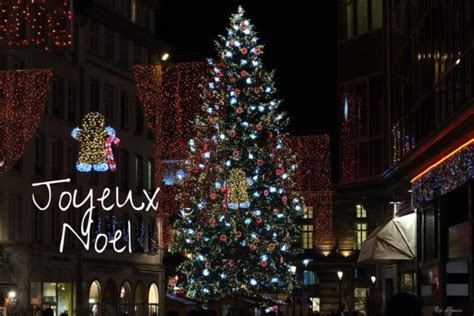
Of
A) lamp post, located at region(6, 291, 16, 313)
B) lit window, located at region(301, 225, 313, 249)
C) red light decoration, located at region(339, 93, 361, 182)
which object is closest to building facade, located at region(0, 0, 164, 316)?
lamp post, located at region(6, 291, 16, 313)

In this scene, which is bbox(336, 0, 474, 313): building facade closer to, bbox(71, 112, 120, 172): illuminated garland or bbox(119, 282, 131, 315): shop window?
bbox(71, 112, 120, 172): illuminated garland

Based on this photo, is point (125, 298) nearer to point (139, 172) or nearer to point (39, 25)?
point (139, 172)

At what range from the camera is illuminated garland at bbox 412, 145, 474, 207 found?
1847 cm

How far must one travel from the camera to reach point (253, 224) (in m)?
55.1

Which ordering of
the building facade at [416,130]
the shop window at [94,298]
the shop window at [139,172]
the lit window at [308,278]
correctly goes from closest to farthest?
1. the building facade at [416,130]
2. the shop window at [94,298]
3. the shop window at [139,172]
4. the lit window at [308,278]

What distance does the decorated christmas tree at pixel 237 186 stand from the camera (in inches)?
2165

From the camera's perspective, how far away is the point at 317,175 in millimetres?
76500

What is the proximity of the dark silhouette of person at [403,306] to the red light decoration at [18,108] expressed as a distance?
139 ft

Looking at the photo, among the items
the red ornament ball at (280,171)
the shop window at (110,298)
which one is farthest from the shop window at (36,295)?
the red ornament ball at (280,171)

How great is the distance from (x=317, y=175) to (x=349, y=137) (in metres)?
42.0

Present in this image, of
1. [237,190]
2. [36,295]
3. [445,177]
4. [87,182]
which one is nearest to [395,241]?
[445,177]

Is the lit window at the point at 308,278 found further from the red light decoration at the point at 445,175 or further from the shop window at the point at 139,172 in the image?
the red light decoration at the point at 445,175

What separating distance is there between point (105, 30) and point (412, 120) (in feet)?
136

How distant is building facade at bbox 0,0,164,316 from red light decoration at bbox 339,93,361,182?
54.1 ft
